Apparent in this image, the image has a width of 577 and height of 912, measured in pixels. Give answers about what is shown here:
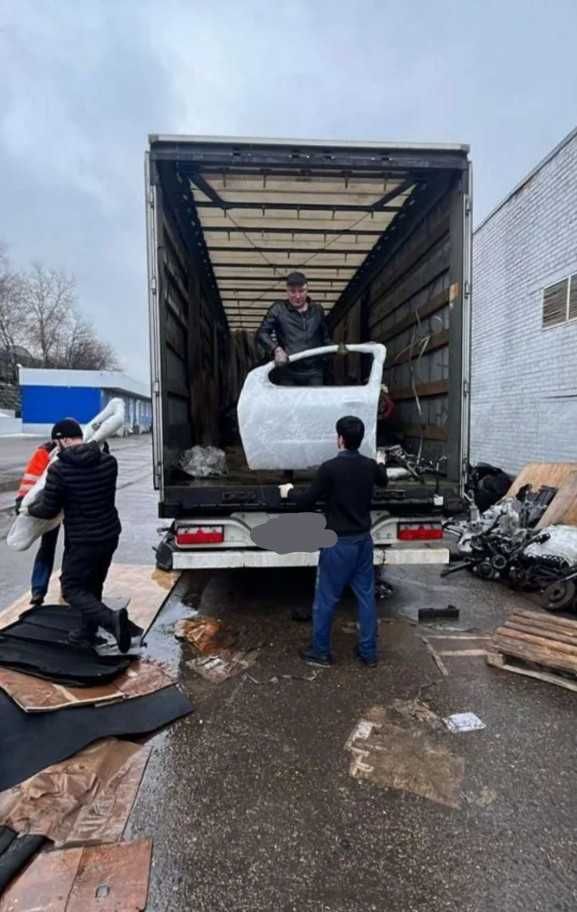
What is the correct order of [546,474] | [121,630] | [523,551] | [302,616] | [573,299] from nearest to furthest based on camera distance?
[121,630], [302,616], [523,551], [546,474], [573,299]

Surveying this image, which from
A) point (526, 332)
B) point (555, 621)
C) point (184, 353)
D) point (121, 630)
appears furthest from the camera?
point (526, 332)

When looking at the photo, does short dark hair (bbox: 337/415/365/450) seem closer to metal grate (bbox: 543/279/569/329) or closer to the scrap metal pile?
the scrap metal pile

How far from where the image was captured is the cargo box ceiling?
3453mm

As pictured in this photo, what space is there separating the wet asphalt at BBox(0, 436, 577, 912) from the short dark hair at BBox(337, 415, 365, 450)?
141 centimetres

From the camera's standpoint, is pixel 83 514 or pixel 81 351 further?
pixel 81 351

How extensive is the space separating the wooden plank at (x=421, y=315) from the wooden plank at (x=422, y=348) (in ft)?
0.69

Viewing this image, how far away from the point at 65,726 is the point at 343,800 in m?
1.35

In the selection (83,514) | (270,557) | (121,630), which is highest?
(83,514)

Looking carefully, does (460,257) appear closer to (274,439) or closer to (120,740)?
(274,439)

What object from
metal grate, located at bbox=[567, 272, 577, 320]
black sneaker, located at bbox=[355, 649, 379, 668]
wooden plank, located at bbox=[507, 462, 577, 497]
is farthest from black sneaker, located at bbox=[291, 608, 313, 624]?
metal grate, located at bbox=[567, 272, 577, 320]

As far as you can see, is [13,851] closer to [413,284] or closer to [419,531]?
[419,531]

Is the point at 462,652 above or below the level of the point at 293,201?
below

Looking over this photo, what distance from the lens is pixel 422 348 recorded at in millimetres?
4883

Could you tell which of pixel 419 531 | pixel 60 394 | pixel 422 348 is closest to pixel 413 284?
pixel 422 348
